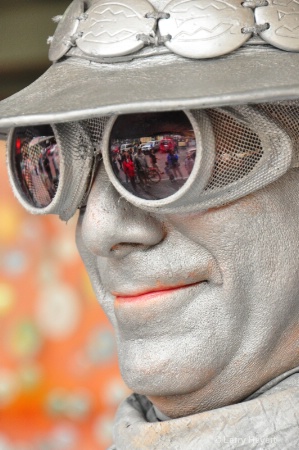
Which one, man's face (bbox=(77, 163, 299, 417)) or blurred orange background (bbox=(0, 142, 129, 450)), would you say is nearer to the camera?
man's face (bbox=(77, 163, 299, 417))

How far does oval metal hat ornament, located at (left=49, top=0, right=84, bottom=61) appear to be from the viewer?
1197mm

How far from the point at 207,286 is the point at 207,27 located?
0.33 m

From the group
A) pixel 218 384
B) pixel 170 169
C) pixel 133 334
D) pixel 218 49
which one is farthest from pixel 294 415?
pixel 218 49

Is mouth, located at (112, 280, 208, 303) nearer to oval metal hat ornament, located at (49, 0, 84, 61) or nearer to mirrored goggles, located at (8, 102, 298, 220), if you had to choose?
mirrored goggles, located at (8, 102, 298, 220)

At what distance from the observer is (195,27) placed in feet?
3.56

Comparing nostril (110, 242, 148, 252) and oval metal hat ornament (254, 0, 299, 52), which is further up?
oval metal hat ornament (254, 0, 299, 52)

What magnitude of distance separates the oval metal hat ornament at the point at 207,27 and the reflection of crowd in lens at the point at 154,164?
Result: 0.37 feet

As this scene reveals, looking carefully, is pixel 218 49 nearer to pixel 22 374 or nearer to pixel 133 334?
pixel 133 334

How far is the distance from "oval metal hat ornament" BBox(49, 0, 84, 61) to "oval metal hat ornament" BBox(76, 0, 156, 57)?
0.03m

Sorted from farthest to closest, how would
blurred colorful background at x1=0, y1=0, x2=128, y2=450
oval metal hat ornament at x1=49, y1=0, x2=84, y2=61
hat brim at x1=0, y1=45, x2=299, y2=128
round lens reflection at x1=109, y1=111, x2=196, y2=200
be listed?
blurred colorful background at x1=0, y1=0, x2=128, y2=450 < oval metal hat ornament at x1=49, y1=0, x2=84, y2=61 < round lens reflection at x1=109, y1=111, x2=196, y2=200 < hat brim at x1=0, y1=45, x2=299, y2=128

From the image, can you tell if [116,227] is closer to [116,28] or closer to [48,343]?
[116,28]

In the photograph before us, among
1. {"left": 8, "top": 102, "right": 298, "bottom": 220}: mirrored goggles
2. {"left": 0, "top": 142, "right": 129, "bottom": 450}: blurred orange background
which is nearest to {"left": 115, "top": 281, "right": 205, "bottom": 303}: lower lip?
{"left": 8, "top": 102, "right": 298, "bottom": 220}: mirrored goggles

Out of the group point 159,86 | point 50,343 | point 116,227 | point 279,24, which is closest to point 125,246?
point 116,227

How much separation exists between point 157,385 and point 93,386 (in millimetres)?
1481
